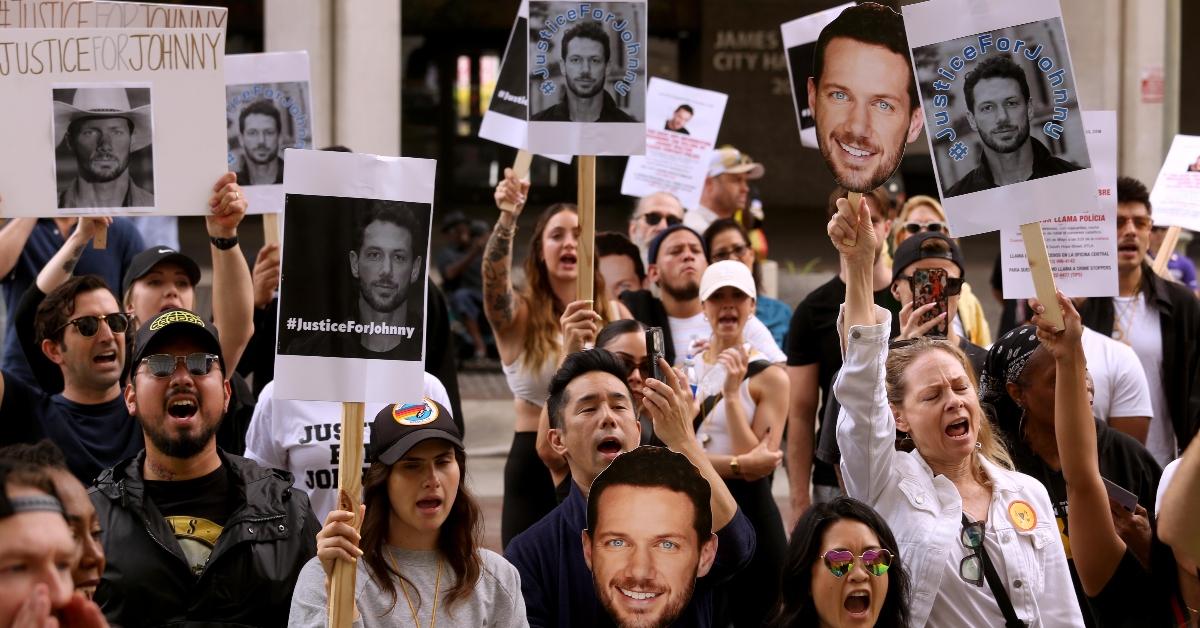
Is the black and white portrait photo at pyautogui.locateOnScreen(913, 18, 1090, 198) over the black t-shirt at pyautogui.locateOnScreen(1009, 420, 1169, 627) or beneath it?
over

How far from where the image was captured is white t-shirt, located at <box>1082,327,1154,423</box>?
5.77 metres

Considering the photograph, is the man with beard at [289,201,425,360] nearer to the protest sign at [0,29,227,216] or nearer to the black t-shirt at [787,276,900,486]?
the protest sign at [0,29,227,216]

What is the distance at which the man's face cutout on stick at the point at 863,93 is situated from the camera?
4160mm

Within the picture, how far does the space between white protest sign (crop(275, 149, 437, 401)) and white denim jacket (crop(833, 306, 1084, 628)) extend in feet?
3.63

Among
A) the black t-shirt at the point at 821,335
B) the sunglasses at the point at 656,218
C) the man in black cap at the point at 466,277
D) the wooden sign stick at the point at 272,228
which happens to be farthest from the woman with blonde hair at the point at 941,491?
the man in black cap at the point at 466,277

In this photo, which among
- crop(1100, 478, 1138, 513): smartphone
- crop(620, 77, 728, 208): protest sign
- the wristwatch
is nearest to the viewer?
crop(1100, 478, 1138, 513): smartphone

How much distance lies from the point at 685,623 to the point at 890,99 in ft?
4.79

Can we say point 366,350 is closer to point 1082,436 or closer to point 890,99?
point 890,99

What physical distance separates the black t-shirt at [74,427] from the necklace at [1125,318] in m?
3.90

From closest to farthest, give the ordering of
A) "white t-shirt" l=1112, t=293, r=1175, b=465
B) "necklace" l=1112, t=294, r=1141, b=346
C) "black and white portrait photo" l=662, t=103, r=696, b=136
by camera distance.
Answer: "white t-shirt" l=1112, t=293, r=1175, b=465 → "necklace" l=1112, t=294, r=1141, b=346 → "black and white portrait photo" l=662, t=103, r=696, b=136

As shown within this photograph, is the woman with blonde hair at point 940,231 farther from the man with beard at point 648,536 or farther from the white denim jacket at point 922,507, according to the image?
the man with beard at point 648,536

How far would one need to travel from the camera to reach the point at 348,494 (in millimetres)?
3830

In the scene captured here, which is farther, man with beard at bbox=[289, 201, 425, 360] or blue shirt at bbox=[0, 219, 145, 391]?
blue shirt at bbox=[0, 219, 145, 391]

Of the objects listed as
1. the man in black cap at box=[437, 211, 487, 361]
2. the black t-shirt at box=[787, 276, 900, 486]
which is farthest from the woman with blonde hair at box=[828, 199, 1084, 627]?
the man in black cap at box=[437, 211, 487, 361]
